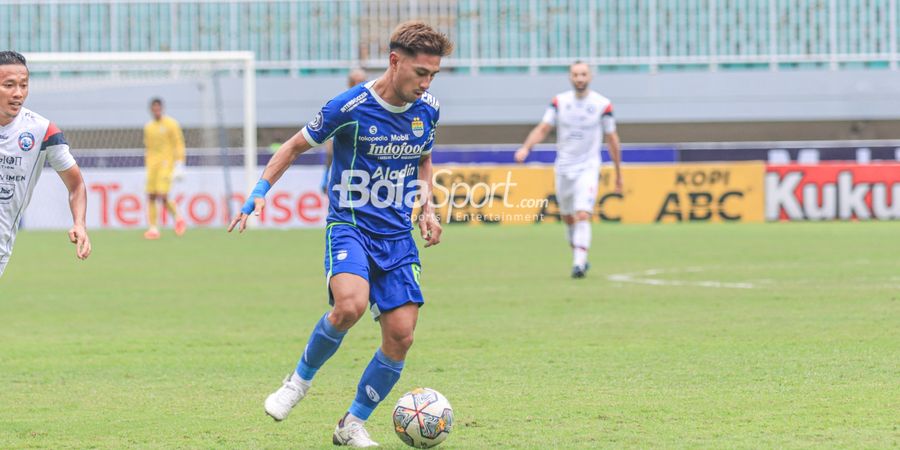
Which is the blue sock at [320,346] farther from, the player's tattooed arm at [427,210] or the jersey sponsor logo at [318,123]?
the jersey sponsor logo at [318,123]

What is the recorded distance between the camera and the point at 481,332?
408 inches

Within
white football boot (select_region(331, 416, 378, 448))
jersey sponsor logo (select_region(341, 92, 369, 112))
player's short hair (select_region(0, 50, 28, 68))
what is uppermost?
player's short hair (select_region(0, 50, 28, 68))

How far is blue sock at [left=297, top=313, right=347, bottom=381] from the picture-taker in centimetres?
623

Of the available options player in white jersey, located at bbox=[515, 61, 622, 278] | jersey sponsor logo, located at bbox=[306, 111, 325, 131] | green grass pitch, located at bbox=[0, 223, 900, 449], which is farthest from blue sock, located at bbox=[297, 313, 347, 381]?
Result: player in white jersey, located at bbox=[515, 61, 622, 278]

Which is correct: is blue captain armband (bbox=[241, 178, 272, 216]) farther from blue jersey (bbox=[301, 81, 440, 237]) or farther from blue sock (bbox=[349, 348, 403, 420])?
blue sock (bbox=[349, 348, 403, 420])

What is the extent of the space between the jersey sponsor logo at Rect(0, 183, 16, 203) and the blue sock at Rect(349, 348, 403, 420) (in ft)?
6.89

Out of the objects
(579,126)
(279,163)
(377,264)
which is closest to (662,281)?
(579,126)

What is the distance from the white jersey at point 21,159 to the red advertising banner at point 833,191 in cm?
Answer: 2108

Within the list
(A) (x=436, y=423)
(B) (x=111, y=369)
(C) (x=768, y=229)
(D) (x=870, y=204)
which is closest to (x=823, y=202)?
(D) (x=870, y=204)

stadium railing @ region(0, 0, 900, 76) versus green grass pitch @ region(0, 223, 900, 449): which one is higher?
stadium railing @ region(0, 0, 900, 76)

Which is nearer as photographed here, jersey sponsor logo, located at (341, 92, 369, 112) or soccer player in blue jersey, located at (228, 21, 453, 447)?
soccer player in blue jersey, located at (228, 21, 453, 447)

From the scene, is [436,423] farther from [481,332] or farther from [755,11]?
[755,11]

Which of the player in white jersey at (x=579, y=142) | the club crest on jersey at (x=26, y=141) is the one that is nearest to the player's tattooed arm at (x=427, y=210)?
the club crest on jersey at (x=26, y=141)

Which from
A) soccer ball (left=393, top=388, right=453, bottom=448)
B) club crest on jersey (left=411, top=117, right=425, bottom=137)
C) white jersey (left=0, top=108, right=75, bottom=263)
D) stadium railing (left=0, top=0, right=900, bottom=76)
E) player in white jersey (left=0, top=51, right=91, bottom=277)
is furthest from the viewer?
stadium railing (left=0, top=0, right=900, bottom=76)
